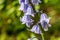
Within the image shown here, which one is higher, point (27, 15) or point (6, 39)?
point (6, 39)

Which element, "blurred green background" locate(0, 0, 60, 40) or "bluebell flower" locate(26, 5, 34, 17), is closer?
"bluebell flower" locate(26, 5, 34, 17)

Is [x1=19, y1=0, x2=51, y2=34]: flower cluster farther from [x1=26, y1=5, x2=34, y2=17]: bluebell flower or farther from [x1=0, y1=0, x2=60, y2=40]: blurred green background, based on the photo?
[x1=0, y1=0, x2=60, y2=40]: blurred green background

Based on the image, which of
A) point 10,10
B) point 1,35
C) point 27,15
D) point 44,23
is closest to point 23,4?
point 27,15

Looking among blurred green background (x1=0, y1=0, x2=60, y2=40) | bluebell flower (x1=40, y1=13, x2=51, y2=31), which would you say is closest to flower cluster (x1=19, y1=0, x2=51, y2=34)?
bluebell flower (x1=40, y1=13, x2=51, y2=31)

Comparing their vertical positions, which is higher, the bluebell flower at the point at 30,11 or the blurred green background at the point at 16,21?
the blurred green background at the point at 16,21

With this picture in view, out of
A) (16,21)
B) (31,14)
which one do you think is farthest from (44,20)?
(16,21)

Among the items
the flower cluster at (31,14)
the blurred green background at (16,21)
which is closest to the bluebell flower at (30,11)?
the flower cluster at (31,14)

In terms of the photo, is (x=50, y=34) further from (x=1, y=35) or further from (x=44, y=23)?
(x=44, y=23)

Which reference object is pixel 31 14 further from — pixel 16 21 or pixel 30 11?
pixel 16 21

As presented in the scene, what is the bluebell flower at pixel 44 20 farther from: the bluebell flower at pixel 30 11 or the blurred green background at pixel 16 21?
the blurred green background at pixel 16 21
